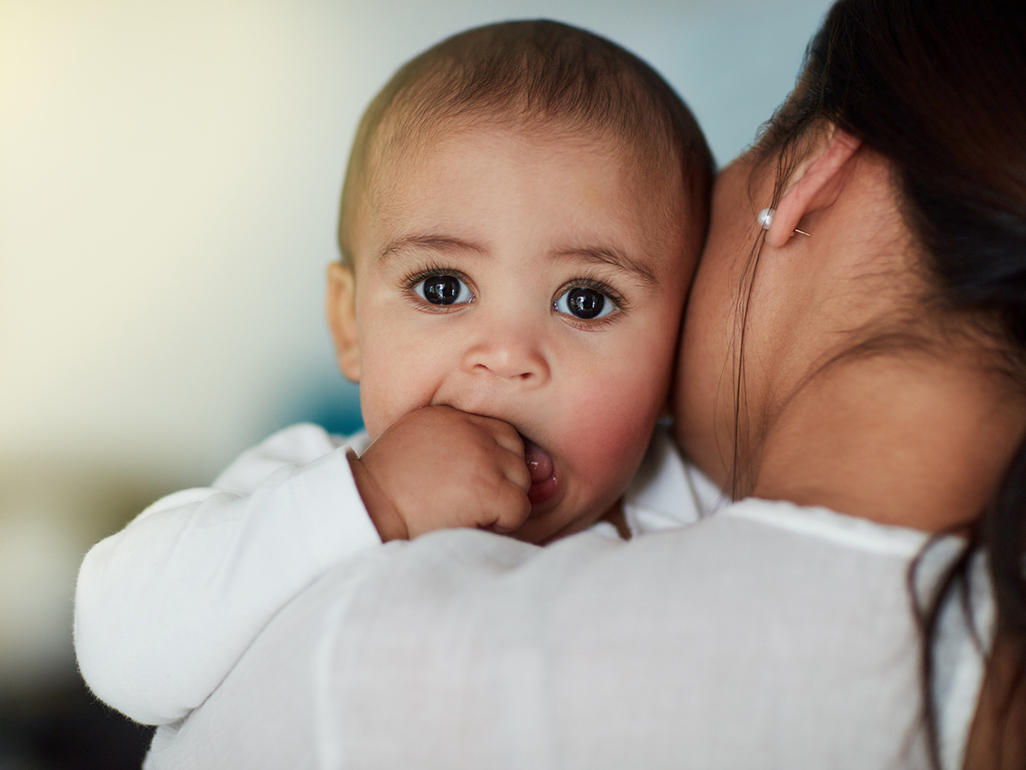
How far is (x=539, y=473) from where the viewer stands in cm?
96

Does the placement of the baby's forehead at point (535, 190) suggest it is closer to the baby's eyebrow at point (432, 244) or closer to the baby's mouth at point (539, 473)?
the baby's eyebrow at point (432, 244)

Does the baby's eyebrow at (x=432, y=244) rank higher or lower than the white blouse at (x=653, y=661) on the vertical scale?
higher

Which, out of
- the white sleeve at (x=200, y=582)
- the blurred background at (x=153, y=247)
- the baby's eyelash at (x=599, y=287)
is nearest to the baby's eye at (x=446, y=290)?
the baby's eyelash at (x=599, y=287)

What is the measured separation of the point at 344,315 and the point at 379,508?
51cm

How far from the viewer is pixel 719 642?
1.90ft

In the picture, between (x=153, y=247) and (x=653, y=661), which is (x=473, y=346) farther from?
(x=153, y=247)

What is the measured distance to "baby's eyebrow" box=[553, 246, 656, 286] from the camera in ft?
3.14

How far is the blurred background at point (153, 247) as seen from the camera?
1.48 metres

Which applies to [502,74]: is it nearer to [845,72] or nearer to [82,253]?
[845,72]

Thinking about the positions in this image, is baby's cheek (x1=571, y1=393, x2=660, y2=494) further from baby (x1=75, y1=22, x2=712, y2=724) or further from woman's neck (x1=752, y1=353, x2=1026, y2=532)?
woman's neck (x1=752, y1=353, x2=1026, y2=532)

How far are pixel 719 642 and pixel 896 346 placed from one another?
11.0 inches

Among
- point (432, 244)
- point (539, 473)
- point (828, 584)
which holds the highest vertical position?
point (432, 244)

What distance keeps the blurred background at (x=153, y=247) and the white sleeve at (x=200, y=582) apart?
2.28 ft

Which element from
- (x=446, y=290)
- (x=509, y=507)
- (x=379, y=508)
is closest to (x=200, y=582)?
(x=379, y=508)
